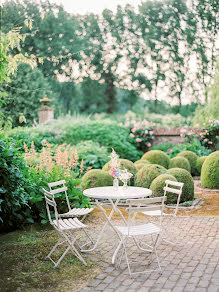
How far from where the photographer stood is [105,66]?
30.3 meters

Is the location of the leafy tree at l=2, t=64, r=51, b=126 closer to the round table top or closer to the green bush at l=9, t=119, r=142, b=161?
the green bush at l=9, t=119, r=142, b=161

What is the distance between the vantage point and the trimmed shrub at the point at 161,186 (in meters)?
8.23

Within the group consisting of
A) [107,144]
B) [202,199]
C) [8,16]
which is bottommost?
[202,199]

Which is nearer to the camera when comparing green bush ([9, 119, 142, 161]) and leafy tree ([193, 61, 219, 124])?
green bush ([9, 119, 142, 161])

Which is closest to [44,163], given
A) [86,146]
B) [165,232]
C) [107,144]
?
[165,232]

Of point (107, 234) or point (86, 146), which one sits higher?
point (86, 146)

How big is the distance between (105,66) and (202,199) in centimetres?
2271

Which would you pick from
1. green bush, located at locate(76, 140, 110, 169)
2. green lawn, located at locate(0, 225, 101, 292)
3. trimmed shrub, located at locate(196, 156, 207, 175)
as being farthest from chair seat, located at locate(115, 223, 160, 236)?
trimmed shrub, located at locate(196, 156, 207, 175)

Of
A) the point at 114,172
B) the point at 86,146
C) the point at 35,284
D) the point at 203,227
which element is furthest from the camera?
the point at 86,146

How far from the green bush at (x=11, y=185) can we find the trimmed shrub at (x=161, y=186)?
121 inches

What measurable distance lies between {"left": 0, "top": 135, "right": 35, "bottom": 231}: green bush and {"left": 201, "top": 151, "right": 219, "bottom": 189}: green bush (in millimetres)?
5655

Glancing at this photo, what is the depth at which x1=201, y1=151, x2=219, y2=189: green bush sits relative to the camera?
398 inches

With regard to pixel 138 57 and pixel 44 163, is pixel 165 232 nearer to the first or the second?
pixel 44 163

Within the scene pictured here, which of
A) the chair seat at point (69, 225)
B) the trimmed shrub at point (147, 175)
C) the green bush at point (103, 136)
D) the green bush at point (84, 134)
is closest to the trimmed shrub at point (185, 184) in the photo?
the trimmed shrub at point (147, 175)
